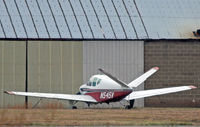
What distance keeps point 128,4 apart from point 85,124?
28.8 metres

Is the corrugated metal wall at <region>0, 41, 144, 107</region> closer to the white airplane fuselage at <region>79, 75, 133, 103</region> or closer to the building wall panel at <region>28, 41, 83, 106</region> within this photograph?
the building wall panel at <region>28, 41, 83, 106</region>

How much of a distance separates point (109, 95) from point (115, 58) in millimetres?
7583

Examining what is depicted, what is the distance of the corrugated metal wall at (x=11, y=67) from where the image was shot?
51.3 meters

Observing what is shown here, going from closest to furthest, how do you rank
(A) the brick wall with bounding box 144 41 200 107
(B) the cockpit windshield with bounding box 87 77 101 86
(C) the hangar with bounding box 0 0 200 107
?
(B) the cockpit windshield with bounding box 87 77 101 86 → (C) the hangar with bounding box 0 0 200 107 → (A) the brick wall with bounding box 144 41 200 107

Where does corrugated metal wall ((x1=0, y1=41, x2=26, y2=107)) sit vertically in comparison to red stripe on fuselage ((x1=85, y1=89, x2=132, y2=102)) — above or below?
above

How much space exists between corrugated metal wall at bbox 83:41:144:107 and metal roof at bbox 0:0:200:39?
61 centimetres

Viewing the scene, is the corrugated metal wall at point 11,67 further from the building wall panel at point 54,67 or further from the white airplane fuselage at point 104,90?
the white airplane fuselage at point 104,90

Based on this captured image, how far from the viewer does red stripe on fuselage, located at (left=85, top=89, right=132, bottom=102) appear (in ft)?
147

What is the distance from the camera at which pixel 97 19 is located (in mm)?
54188

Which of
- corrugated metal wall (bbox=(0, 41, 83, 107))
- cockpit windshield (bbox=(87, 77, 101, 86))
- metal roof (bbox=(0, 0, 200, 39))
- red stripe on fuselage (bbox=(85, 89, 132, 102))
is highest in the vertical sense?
metal roof (bbox=(0, 0, 200, 39))

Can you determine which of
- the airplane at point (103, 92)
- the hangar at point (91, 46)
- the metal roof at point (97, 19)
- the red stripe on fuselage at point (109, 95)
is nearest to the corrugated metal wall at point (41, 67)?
the hangar at point (91, 46)

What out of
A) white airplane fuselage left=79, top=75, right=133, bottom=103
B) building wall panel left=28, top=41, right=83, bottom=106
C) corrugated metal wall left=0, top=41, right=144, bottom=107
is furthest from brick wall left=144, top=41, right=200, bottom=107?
white airplane fuselage left=79, top=75, right=133, bottom=103

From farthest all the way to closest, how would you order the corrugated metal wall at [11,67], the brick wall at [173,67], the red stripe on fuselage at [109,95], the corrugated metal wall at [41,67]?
the brick wall at [173,67] < the corrugated metal wall at [41,67] < the corrugated metal wall at [11,67] < the red stripe on fuselage at [109,95]

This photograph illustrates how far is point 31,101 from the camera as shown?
171ft
